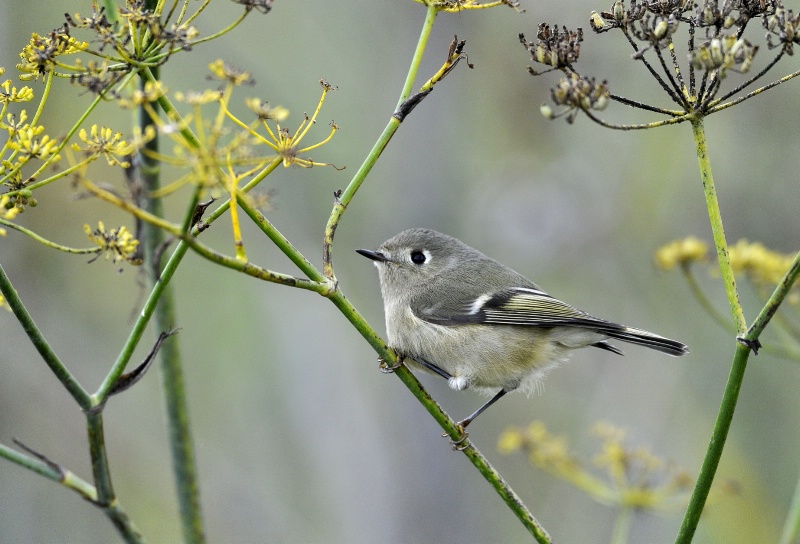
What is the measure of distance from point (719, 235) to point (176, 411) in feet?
4.16

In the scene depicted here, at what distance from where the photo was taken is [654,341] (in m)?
2.82

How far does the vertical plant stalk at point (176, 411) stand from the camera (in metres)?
1.95

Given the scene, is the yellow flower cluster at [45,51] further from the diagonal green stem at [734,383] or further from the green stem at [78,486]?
the diagonal green stem at [734,383]

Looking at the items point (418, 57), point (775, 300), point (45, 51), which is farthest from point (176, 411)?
point (775, 300)

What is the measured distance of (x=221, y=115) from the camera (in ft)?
4.08

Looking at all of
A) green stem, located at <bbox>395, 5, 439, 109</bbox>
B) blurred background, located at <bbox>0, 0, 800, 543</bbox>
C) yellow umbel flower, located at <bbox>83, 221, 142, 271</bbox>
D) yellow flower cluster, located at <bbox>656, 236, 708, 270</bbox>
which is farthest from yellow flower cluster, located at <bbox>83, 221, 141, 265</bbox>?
blurred background, located at <bbox>0, 0, 800, 543</bbox>

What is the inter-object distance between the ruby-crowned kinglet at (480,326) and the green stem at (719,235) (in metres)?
1.38

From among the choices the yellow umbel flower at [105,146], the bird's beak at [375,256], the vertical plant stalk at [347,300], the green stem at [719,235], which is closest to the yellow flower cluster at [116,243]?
the yellow umbel flower at [105,146]

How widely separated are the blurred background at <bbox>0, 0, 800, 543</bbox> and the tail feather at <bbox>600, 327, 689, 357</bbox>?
2.58 meters

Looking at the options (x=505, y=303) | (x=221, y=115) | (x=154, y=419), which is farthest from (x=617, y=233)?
(x=221, y=115)

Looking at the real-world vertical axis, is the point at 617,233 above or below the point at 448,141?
below

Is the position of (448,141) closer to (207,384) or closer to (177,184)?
(207,384)

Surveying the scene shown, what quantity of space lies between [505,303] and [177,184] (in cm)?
233

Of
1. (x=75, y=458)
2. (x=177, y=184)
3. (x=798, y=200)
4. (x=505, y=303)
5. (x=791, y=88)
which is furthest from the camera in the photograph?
(x=75, y=458)
